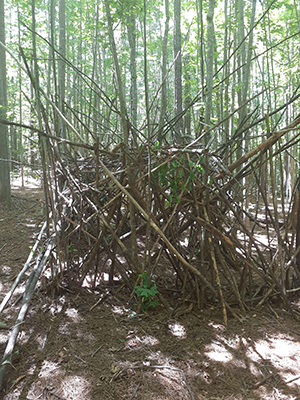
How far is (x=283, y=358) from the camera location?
222 cm

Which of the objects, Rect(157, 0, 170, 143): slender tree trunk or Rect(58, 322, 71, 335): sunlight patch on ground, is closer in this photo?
Rect(58, 322, 71, 335): sunlight patch on ground

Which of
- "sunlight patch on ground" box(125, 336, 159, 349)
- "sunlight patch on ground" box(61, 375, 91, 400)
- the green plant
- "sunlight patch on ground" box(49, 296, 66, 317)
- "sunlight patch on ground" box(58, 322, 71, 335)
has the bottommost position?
"sunlight patch on ground" box(61, 375, 91, 400)

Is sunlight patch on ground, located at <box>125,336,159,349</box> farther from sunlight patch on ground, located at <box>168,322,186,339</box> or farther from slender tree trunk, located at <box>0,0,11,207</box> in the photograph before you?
slender tree trunk, located at <box>0,0,11,207</box>

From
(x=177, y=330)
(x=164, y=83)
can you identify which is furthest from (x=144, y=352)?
(x=164, y=83)

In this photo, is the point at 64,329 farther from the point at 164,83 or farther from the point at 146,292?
the point at 164,83

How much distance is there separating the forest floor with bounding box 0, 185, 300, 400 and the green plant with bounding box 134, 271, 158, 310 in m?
0.09

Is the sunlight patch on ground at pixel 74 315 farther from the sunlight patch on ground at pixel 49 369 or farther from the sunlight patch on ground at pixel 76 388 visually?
the sunlight patch on ground at pixel 76 388

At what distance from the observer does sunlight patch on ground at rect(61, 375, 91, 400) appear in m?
1.88

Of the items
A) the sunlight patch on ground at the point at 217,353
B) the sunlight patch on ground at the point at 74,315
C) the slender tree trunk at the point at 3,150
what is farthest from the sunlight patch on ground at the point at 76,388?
the slender tree trunk at the point at 3,150

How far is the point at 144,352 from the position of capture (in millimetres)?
2248

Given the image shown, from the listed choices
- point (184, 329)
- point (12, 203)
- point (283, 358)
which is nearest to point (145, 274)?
point (184, 329)

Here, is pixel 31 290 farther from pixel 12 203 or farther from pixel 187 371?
pixel 12 203

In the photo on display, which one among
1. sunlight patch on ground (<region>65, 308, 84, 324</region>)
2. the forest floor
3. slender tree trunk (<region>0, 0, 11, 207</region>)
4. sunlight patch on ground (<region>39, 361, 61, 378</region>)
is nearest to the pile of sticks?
the forest floor

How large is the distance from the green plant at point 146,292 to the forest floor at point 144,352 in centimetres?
9
